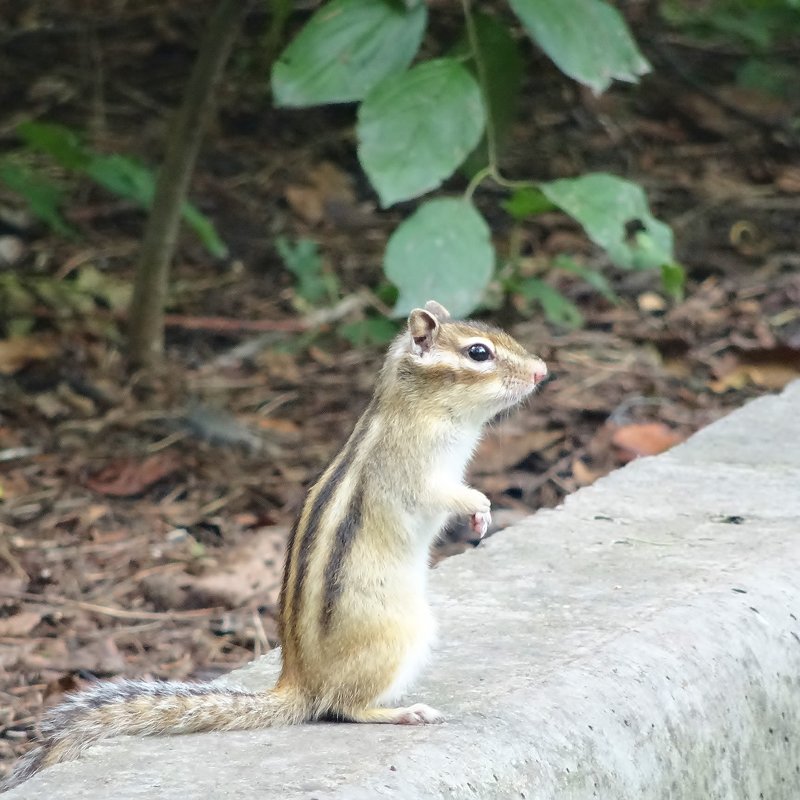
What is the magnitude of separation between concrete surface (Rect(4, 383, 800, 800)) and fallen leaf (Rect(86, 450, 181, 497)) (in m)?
1.71

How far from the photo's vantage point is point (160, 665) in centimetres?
398

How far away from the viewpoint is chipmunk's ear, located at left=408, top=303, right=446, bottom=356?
305 centimetres

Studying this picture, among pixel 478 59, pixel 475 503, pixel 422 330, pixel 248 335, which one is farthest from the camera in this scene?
pixel 248 335

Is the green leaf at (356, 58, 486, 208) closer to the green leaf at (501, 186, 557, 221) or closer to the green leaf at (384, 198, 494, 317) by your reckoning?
the green leaf at (384, 198, 494, 317)

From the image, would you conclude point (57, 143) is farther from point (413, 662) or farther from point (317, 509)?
point (413, 662)

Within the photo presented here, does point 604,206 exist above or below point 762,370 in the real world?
above

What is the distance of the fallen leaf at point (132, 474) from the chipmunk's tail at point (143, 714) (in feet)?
7.66

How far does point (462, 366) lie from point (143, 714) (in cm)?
92

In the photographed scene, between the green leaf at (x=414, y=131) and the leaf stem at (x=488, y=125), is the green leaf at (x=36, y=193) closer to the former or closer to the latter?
the leaf stem at (x=488, y=125)

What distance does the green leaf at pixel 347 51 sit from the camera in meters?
4.19

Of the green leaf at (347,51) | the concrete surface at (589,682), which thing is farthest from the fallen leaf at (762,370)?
the green leaf at (347,51)

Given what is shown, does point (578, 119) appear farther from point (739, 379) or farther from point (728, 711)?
point (728, 711)

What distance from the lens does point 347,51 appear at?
13.9 ft

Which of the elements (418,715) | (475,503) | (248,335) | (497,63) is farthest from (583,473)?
(418,715)
